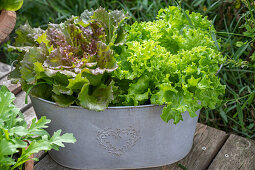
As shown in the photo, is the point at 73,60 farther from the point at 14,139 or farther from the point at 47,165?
the point at 47,165

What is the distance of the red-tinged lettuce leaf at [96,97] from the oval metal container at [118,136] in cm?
4

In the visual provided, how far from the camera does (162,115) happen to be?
116 cm

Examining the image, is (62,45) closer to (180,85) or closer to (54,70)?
(54,70)

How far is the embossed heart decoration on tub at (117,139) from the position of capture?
49.5 inches

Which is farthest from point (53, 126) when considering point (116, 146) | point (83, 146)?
point (116, 146)

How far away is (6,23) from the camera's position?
4.54ft

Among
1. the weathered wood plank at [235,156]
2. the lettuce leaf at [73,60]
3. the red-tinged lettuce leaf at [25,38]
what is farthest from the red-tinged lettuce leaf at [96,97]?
the weathered wood plank at [235,156]

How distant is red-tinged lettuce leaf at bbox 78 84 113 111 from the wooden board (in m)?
0.46

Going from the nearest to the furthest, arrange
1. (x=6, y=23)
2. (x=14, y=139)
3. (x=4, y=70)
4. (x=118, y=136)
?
(x=14, y=139) < (x=118, y=136) < (x=6, y=23) < (x=4, y=70)

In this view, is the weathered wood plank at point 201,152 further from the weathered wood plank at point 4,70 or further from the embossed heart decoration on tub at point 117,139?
the weathered wood plank at point 4,70

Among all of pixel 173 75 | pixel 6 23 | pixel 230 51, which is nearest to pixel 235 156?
pixel 173 75

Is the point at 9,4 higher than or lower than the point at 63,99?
higher

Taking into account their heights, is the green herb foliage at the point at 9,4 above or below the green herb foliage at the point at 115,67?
above

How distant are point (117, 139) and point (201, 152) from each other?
0.42 m
